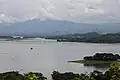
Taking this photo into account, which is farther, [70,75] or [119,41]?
[119,41]

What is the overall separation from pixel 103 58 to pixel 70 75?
17.9 m

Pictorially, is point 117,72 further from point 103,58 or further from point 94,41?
point 94,41

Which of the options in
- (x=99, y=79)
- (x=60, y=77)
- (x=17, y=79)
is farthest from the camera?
(x=60, y=77)

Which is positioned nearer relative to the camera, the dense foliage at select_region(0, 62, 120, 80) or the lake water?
the dense foliage at select_region(0, 62, 120, 80)

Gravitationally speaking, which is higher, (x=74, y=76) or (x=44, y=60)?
(x=74, y=76)

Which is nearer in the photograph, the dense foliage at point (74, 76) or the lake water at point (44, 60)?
the dense foliage at point (74, 76)

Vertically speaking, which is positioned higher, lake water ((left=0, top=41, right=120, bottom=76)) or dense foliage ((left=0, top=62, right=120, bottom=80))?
dense foliage ((left=0, top=62, right=120, bottom=80))

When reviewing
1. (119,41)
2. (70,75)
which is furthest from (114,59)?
(119,41)

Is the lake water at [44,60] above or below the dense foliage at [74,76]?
below

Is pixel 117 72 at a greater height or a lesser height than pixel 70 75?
greater

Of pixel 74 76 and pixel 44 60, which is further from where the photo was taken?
pixel 44 60

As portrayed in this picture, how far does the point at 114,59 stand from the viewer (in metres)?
40.6

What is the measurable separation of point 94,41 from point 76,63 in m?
49.9

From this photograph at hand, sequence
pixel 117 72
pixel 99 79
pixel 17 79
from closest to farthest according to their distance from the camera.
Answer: pixel 117 72, pixel 17 79, pixel 99 79
